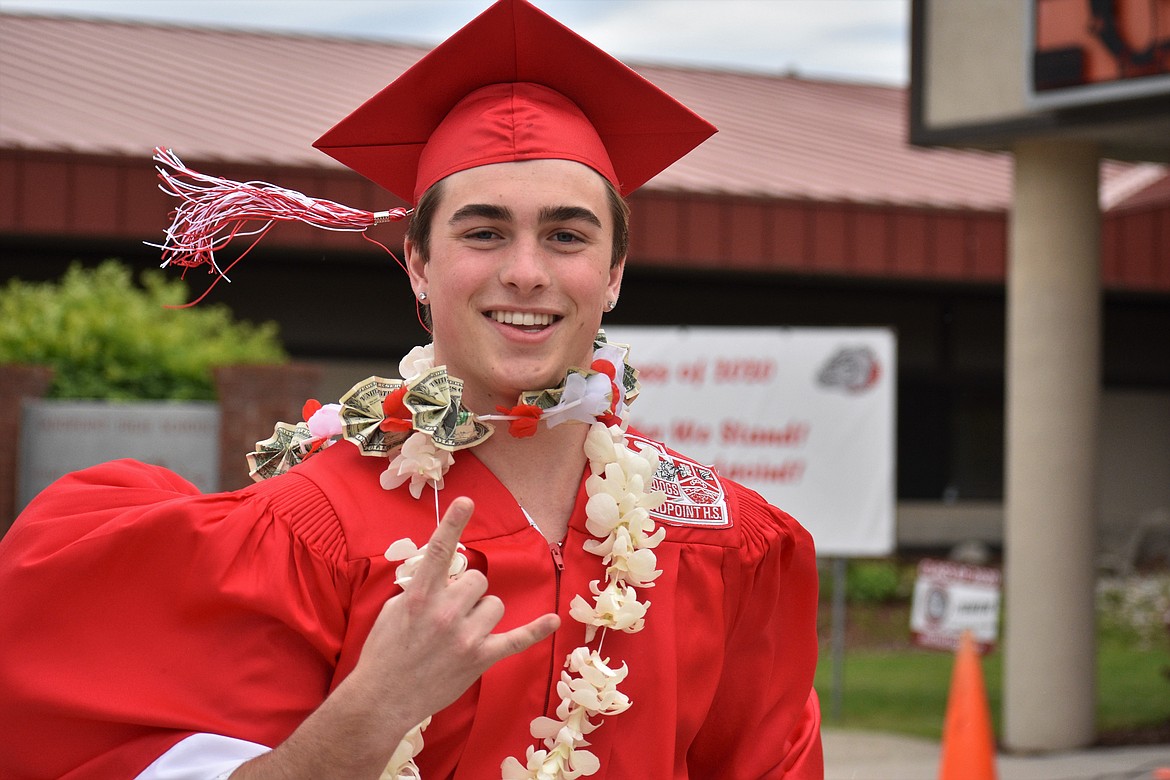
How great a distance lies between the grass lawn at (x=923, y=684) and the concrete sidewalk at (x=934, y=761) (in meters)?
0.34

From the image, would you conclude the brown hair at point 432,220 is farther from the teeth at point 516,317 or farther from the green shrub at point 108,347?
the green shrub at point 108,347

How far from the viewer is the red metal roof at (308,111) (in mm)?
11922

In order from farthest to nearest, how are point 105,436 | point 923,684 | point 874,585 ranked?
point 874,585 < point 923,684 < point 105,436

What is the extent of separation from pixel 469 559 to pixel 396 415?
0.26m

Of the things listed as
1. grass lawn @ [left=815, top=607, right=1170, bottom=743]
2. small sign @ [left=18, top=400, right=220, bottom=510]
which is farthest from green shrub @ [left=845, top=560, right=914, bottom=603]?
small sign @ [left=18, top=400, right=220, bottom=510]

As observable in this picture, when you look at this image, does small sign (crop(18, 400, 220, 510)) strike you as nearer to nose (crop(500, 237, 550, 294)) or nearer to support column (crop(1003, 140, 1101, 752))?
support column (crop(1003, 140, 1101, 752))

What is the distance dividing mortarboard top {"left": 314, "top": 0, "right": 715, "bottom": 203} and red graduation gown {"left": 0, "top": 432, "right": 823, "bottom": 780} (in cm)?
52

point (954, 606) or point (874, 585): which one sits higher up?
point (954, 606)

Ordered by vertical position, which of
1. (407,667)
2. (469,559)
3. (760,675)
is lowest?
(760,675)

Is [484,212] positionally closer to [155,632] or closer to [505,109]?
[505,109]

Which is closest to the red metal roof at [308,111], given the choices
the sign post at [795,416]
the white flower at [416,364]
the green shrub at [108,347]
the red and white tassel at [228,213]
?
the green shrub at [108,347]

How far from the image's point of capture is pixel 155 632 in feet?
6.69

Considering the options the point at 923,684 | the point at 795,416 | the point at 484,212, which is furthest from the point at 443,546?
the point at 923,684

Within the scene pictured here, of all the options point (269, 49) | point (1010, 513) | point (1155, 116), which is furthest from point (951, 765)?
point (269, 49)
